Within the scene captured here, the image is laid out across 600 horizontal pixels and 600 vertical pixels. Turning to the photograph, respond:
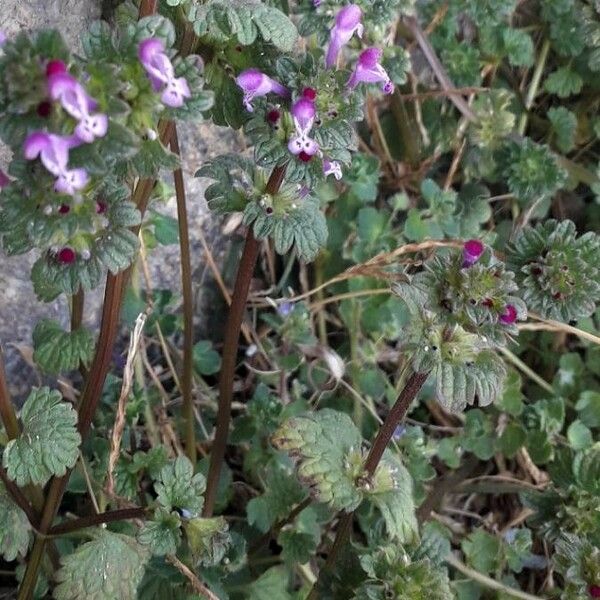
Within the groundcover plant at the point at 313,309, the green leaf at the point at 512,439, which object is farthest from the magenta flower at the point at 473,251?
the green leaf at the point at 512,439

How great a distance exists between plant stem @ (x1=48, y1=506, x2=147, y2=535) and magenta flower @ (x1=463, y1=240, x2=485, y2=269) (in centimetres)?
63

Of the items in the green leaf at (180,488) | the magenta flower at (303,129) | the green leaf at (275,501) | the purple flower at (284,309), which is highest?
the magenta flower at (303,129)

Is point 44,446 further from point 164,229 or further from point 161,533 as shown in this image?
point 164,229

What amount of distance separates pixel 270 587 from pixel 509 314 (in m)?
0.78

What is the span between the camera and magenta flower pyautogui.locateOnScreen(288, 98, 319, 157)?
45.9 inches

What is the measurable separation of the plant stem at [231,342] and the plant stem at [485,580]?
52 centimetres

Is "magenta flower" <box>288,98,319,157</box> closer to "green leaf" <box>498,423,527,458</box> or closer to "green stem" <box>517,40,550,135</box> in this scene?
"green leaf" <box>498,423,527,458</box>

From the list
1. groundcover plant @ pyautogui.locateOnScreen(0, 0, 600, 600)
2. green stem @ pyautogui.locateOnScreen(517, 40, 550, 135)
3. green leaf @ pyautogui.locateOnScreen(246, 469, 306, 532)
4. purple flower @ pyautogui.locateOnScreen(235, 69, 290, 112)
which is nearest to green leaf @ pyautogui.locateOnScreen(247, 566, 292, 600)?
groundcover plant @ pyautogui.locateOnScreen(0, 0, 600, 600)

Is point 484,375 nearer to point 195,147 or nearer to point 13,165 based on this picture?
point 13,165

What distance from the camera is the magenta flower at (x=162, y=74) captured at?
0.98 meters

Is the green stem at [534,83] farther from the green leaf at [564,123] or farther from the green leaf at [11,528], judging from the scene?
the green leaf at [11,528]

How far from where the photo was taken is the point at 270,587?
1652 mm

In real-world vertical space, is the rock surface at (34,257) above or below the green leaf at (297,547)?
above

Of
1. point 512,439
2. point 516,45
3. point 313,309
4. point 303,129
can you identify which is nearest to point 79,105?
point 303,129
